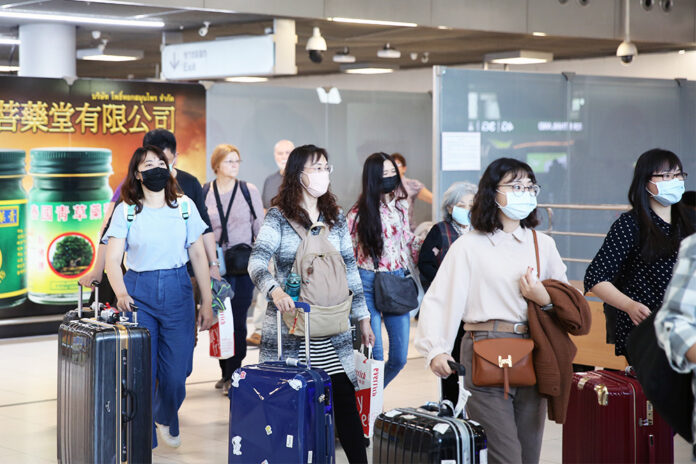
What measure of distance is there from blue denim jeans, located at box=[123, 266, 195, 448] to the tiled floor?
0.45 metres

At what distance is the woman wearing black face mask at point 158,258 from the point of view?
16.1 ft

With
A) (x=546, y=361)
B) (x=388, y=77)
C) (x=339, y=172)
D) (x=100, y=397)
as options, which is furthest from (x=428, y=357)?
(x=388, y=77)

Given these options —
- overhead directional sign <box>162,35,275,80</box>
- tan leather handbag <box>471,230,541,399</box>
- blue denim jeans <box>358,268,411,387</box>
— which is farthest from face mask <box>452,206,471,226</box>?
overhead directional sign <box>162,35,275,80</box>

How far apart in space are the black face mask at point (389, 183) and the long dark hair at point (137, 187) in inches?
46.0

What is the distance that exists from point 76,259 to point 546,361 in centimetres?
696

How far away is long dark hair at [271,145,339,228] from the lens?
14.6 feet

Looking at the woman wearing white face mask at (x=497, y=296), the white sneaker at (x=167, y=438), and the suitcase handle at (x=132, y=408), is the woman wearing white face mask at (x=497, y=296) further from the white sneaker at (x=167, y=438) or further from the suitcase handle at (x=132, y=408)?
the white sneaker at (x=167, y=438)

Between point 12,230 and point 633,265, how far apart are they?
6.72 metres

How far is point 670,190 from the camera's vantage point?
4.23 meters

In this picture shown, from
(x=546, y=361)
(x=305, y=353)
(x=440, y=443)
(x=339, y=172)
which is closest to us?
(x=440, y=443)

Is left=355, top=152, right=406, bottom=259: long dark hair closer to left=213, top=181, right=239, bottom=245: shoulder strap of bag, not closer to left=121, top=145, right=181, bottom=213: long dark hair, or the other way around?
left=121, top=145, right=181, bottom=213: long dark hair

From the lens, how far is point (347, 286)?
441cm

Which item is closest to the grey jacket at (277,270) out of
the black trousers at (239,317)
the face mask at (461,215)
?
the face mask at (461,215)

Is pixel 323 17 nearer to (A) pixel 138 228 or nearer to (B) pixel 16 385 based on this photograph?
(B) pixel 16 385
